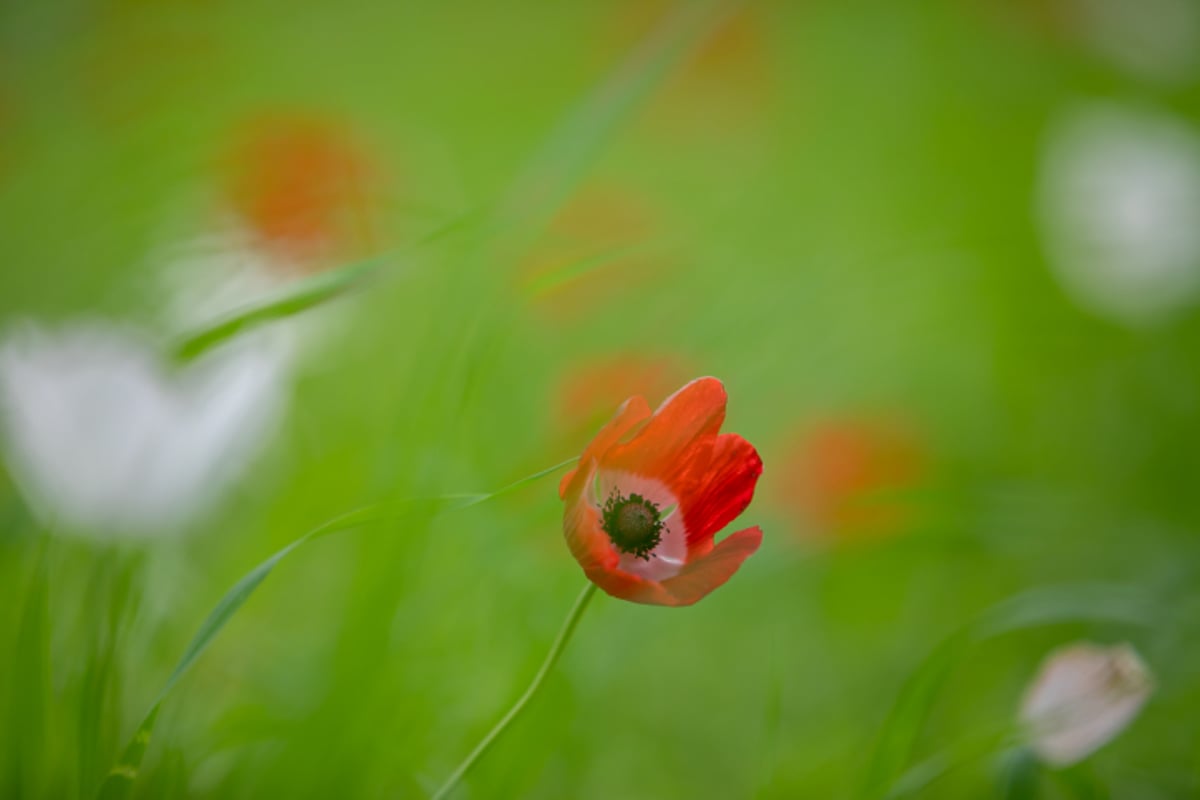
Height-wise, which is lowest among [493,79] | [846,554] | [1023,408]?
[1023,408]

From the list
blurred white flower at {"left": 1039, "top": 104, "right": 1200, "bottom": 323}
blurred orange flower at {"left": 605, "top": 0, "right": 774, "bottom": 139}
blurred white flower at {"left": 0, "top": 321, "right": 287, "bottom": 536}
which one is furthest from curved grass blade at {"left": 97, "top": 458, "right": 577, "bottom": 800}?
blurred orange flower at {"left": 605, "top": 0, "right": 774, "bottom": 139}

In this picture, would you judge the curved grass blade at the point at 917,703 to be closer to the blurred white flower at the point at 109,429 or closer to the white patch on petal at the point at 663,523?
the white patch on petal at the point at 663,523

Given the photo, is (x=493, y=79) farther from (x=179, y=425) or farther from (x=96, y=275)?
(x=179, y=425)

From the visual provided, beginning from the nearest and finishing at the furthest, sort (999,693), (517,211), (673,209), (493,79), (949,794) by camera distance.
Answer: (517,211), (949,794), (999,693), (673,209), (493,79)

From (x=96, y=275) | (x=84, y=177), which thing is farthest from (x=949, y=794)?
(x=84, y=177)

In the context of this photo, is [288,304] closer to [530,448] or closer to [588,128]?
[588,128]

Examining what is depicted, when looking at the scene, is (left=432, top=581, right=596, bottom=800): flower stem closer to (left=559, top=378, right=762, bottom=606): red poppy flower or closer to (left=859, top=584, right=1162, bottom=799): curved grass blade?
(left=559, top=378, right=762, bottom=606): red poppy flower

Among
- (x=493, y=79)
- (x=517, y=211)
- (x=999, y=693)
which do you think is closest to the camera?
(x=517, y=211)
